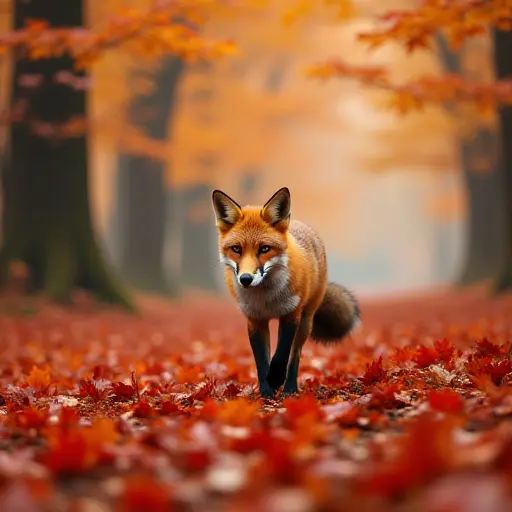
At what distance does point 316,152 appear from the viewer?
160 ft

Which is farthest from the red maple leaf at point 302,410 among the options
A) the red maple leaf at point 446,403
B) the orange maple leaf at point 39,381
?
the orange maple leaf at point 39,381

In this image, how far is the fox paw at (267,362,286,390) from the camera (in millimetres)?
4594

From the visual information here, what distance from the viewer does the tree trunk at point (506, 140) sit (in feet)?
41.5

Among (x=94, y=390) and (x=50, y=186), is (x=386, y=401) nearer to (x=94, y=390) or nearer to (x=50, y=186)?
(x=94, y=390)

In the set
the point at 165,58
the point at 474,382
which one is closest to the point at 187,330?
the point at 474,382

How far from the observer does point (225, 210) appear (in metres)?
4.59

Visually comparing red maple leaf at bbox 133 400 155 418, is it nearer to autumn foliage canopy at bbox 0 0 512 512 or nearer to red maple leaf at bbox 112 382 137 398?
autumn foliage canopy at bbox 0 0 512 512

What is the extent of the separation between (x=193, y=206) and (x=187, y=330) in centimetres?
1830

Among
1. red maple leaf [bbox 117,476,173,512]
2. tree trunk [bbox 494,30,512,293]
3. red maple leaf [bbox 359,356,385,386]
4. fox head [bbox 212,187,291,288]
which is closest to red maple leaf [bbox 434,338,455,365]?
red maple leaf [bbox 359,356,385,386]

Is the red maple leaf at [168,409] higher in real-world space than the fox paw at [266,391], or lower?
higher

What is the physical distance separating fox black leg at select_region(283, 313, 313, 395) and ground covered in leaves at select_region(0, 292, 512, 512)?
0.14 metres

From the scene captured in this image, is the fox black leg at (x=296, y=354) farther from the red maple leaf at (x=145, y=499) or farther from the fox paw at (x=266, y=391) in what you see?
the red maple leaf at (x=145, y=499)

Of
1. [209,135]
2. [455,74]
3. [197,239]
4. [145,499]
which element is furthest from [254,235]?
[197,239]

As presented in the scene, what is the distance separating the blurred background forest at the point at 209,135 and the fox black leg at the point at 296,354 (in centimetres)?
520
